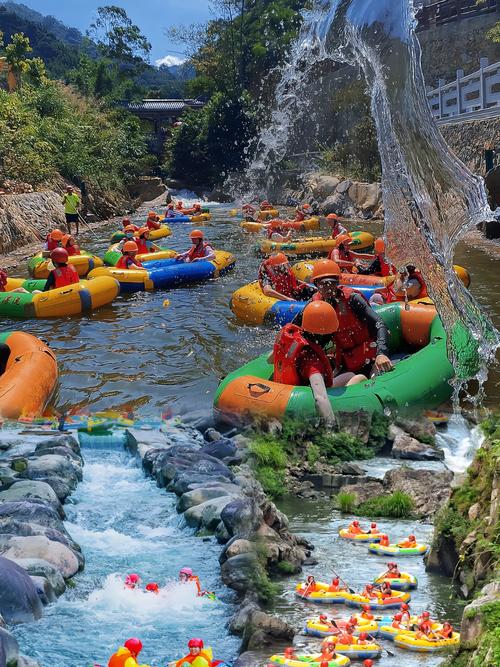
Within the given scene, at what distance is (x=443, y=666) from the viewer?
353cm

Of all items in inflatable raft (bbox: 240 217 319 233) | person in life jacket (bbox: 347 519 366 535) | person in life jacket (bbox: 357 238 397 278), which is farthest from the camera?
inflatable raft (bbox: 240 217 319 233)

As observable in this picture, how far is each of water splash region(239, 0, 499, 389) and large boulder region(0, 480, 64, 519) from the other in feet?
10.7

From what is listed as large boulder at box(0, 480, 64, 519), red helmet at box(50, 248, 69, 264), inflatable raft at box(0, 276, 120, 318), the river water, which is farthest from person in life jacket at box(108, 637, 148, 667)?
red helmet at box(50, 248, 69, 264)

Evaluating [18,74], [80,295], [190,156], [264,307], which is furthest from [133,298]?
[190,156]

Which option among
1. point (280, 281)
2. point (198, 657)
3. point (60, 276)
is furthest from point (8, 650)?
point (60, 276)

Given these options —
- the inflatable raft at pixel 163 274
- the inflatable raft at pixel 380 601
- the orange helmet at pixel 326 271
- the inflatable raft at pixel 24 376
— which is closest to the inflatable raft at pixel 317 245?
the inflatable raft at pixel 163 274

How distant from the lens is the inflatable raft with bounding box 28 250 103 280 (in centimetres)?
1498

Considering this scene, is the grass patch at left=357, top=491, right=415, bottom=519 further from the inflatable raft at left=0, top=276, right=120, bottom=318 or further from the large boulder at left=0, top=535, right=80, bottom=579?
the inflatable raft at left=0, top=276, right=120, bottom=318

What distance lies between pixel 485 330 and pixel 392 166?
75.7 inches

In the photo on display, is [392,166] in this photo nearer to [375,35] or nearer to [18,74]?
[375,35]

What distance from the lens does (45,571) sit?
495cm

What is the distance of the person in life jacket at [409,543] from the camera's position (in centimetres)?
463

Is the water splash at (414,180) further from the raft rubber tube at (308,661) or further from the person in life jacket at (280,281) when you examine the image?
the raft rubber tube at (308,661)

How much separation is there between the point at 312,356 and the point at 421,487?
153 cm
